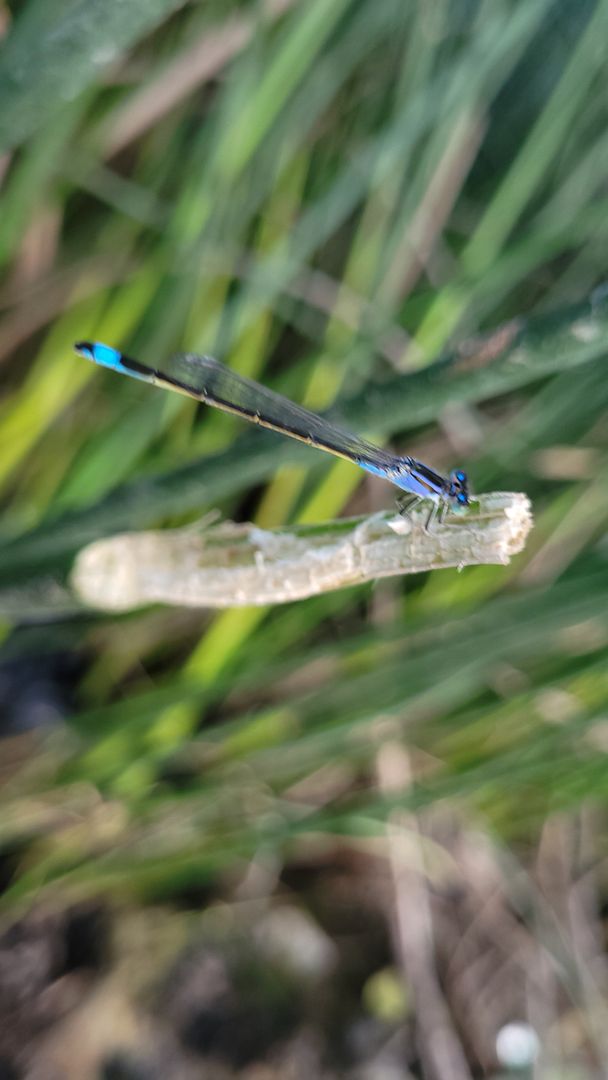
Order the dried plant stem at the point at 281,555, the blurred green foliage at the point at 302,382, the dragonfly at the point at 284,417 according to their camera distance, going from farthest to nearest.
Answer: the blurred green foliage at the point at 302,382 < the dragonfly at the point at 284,417 < the dried plant stem at the point at 281,555

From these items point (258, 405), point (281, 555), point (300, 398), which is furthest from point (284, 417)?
point (300, 398)

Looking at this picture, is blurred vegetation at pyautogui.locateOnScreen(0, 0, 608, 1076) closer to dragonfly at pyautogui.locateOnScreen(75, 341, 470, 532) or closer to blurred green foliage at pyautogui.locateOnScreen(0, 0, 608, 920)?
blurred green foliage at pyautogui.locateOnScreen(0, 0, 608, 920)

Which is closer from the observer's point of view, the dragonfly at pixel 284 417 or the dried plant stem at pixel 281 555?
the dried plant stem at pixel 281 555

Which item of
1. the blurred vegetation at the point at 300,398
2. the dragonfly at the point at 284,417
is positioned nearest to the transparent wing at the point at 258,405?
the dragonfly at the point at 284,417

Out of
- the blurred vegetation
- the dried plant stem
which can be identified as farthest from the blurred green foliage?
the dried plant stem

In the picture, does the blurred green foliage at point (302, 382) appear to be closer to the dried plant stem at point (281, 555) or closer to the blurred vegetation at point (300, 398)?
the blurred vegetation at point (300, 398)

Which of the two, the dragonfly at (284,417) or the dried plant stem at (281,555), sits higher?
the dragonfly at (284,417)
